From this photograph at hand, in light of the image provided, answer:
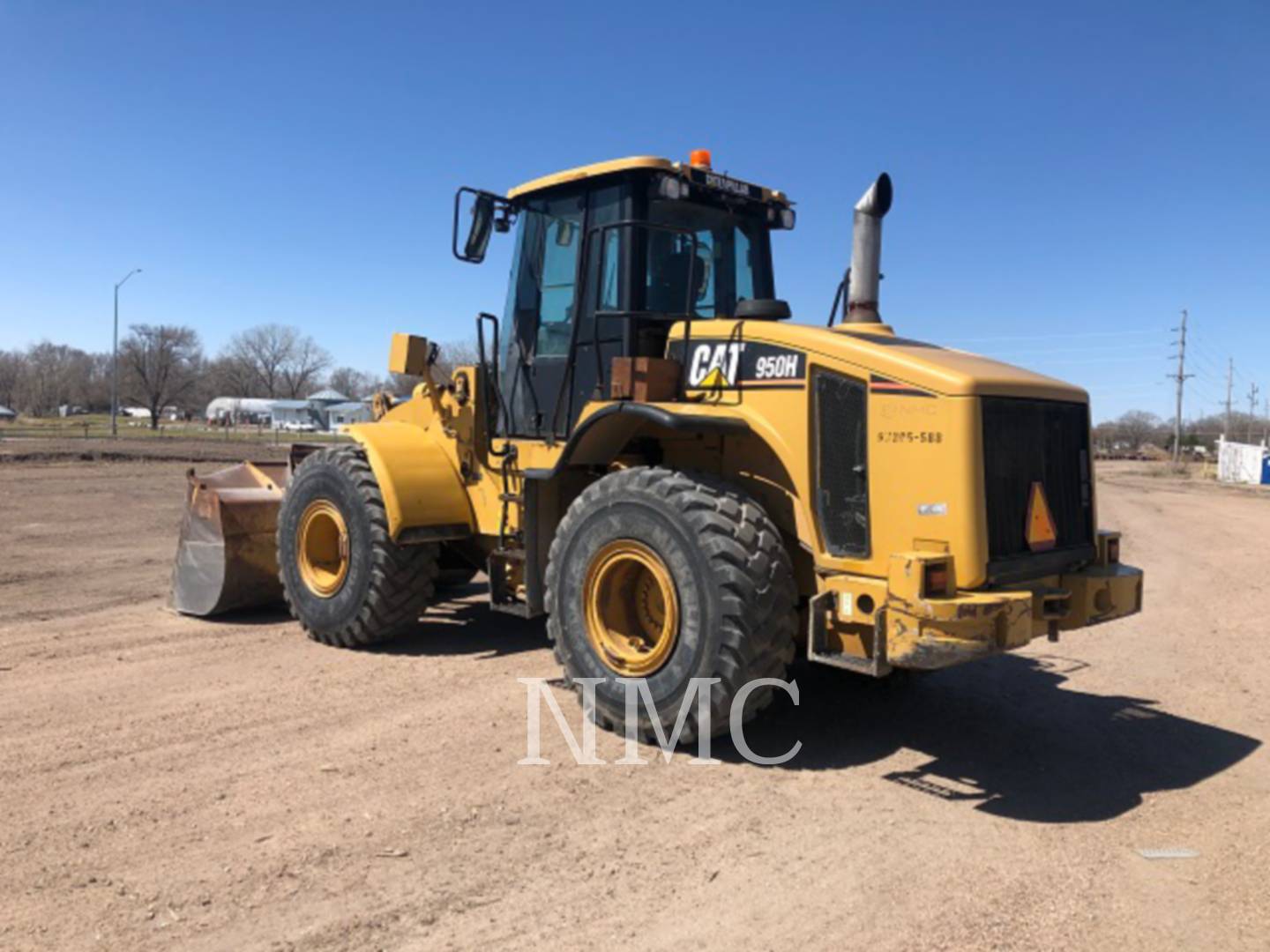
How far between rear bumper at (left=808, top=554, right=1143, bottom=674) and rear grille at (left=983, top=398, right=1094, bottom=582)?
14 centimetres

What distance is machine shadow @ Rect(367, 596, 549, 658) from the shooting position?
7289mm

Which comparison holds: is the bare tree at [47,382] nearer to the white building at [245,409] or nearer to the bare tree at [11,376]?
the bare tree at [11,376]

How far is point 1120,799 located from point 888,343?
244 cm

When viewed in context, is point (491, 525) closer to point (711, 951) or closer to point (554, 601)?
point (554, 601)

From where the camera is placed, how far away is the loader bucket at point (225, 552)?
8094 mm

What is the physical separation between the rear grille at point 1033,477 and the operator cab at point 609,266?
1.44 metres

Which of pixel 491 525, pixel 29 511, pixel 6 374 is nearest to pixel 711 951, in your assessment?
pixel 491 525

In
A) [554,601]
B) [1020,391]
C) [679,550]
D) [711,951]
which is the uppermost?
[1020,391]

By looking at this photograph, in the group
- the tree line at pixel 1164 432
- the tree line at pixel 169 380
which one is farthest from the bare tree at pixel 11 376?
the tree line at pixel 1164 432

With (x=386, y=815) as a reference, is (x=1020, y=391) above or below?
above

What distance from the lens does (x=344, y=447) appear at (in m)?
7.56

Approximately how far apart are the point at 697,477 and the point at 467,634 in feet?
10.9

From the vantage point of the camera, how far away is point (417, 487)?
6973mm

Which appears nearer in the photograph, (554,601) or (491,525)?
(554,601)
